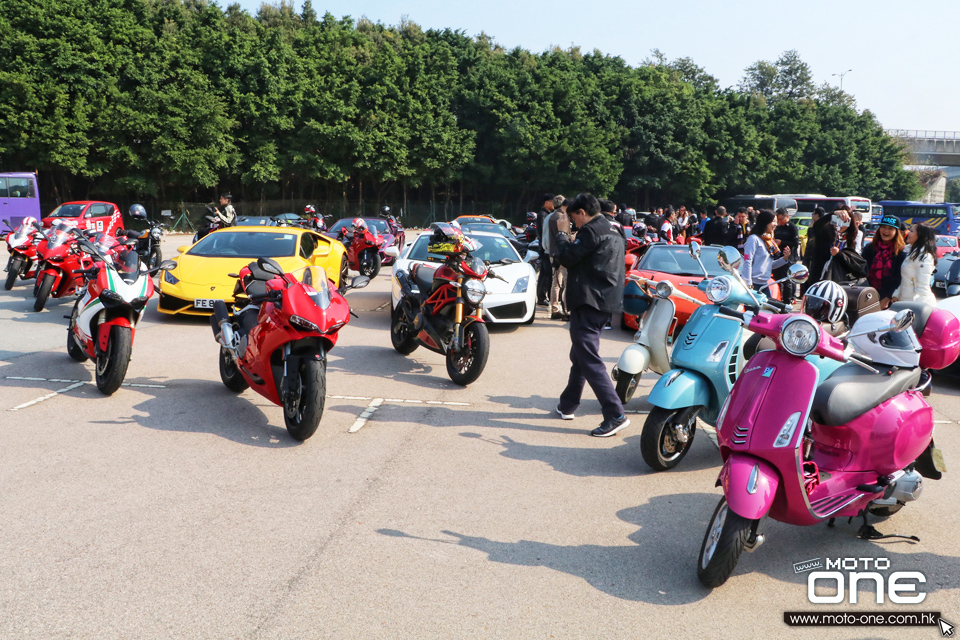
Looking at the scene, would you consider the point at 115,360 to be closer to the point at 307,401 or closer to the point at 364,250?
the point at 307,401

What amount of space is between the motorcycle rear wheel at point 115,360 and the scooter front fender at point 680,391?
172 inches

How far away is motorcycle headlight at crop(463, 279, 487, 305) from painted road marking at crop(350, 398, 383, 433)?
1317 mm

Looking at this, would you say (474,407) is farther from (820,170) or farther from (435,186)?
(820,170)

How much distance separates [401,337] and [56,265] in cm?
584

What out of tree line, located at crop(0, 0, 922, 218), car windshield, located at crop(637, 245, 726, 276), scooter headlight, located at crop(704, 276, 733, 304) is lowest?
car windshield, located at crop(637, 245, 726, 276)

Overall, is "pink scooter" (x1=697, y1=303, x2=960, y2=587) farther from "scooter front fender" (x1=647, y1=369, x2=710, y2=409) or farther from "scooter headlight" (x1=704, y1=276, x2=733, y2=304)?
"scooter headlight" (x1=704, y1=276, x2=733, y2=304)

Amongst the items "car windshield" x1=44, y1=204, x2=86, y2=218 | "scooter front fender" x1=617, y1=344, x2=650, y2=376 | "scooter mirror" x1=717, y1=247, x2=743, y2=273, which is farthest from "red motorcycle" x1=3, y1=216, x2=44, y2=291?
"car windshield" x1=44, y1=204, x2=86, y2=218

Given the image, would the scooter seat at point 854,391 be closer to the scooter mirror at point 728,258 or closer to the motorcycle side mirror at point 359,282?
the scooter mirror at point 728,258

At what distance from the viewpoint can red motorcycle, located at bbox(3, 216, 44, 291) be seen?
43.6 ft

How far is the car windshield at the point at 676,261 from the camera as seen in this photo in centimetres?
1147

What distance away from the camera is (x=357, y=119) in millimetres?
48688

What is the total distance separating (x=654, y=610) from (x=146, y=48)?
1785 inches

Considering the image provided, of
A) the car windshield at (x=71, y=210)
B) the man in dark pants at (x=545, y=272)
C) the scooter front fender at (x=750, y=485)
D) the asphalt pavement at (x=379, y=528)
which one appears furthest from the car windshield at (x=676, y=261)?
the car windshield at (x=71, y=210)

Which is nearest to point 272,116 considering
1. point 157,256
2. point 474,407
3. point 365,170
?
point 365,170
